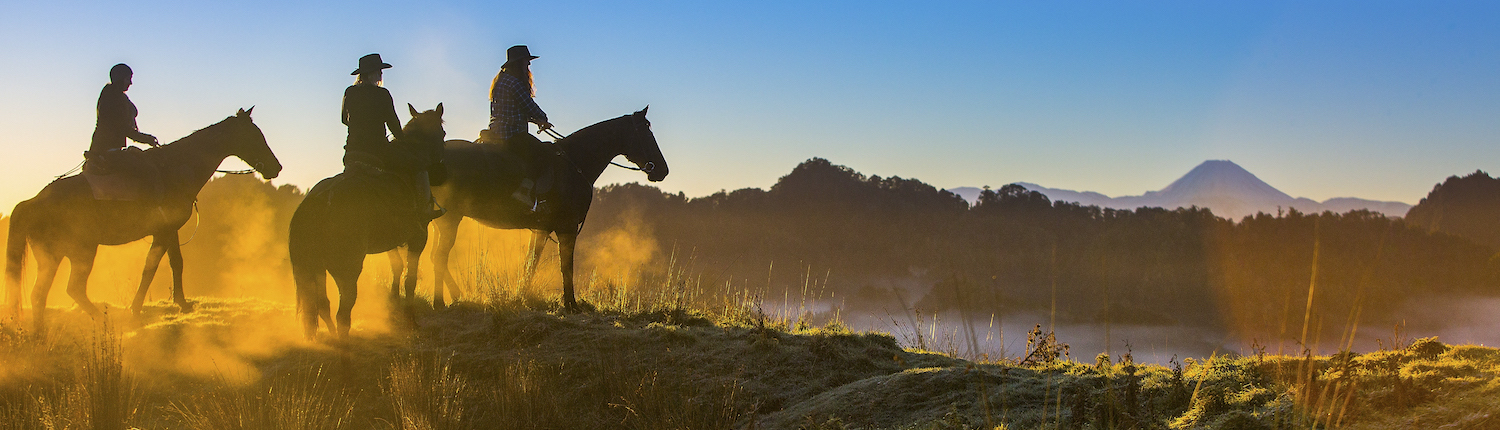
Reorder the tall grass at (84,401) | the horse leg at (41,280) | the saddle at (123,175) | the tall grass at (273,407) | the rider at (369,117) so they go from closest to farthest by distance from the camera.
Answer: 1. the tall grass at (273,407)
2. the tall grass at (84,401)
3. the rider at (369,117)
4. the horse leg at (41,280)
5. the saddle at (123,175)

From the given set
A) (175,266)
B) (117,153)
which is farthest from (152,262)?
(117,153)

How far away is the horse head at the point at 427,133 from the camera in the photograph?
26.8 feet

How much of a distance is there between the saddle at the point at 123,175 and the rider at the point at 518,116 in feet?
13.5

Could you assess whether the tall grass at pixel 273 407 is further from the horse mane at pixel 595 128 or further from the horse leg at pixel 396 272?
Answer: the horse mane at pixel 595 128

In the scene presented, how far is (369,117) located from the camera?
304 inches

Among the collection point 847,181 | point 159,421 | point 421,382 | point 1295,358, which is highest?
point 847,181

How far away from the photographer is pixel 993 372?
20.0 feet

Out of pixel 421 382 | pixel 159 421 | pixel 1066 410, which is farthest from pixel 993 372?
pixel 159 421

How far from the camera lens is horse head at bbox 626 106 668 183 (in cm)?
1116

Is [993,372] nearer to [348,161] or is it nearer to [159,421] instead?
[348,161]

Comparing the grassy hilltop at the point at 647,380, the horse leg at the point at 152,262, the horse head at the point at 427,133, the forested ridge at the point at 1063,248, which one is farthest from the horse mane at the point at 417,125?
the forested ridge at the point at 1063,248

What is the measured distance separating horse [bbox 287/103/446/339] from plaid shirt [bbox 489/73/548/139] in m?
1.86

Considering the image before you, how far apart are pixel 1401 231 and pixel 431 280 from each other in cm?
3553

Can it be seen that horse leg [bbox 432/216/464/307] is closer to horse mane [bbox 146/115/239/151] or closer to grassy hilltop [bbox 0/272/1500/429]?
grassy hilltop [bbox 0/272/1500/429]
